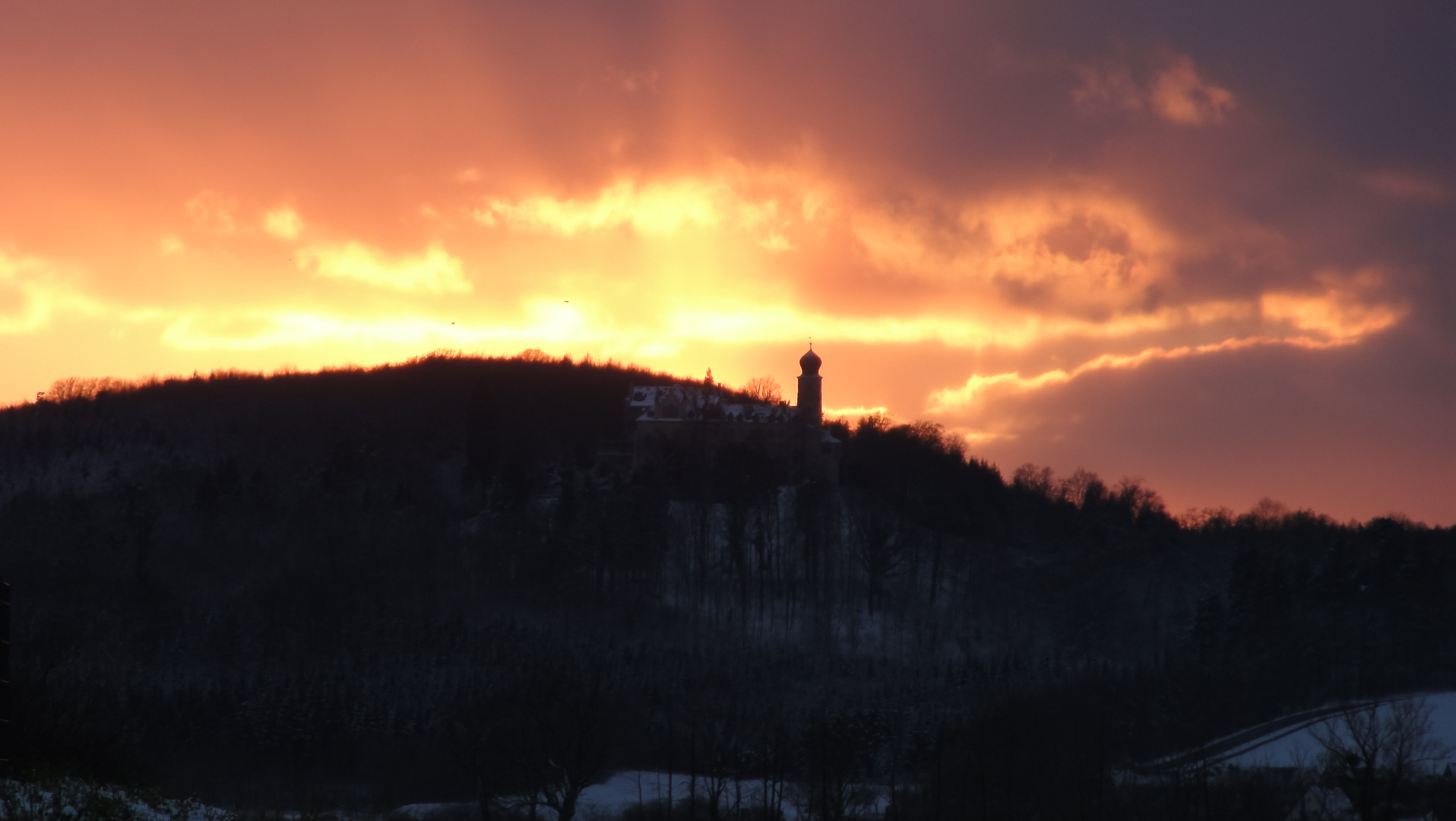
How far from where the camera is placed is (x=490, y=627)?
281 ft

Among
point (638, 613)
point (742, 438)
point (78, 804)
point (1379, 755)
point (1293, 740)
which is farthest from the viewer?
point (742, 438)

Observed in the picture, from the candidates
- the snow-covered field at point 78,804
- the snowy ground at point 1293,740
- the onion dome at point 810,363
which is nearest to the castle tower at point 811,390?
the onion dome at point 810,363

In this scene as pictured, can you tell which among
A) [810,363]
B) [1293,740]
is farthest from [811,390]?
[1293,740]

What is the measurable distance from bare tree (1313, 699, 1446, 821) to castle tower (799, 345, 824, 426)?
47.7 m

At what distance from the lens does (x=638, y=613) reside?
8881 centimetres

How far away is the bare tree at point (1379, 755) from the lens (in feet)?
159

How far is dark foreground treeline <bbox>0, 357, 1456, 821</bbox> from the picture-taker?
2571 inches

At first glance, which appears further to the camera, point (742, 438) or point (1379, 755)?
point (742, 438)

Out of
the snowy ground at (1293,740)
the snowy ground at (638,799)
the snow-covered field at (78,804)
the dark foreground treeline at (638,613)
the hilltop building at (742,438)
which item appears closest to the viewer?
the snow-covered field at (78,804)

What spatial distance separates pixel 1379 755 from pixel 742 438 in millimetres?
50942

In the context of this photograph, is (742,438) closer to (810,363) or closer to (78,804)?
(810,363)

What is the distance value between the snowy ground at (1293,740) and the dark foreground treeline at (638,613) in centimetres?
→ 170

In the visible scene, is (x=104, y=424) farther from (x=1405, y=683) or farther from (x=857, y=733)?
(x=1405, y=683)

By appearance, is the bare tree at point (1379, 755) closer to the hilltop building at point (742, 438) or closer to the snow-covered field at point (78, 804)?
the snow-covered field at point (78, 804)
